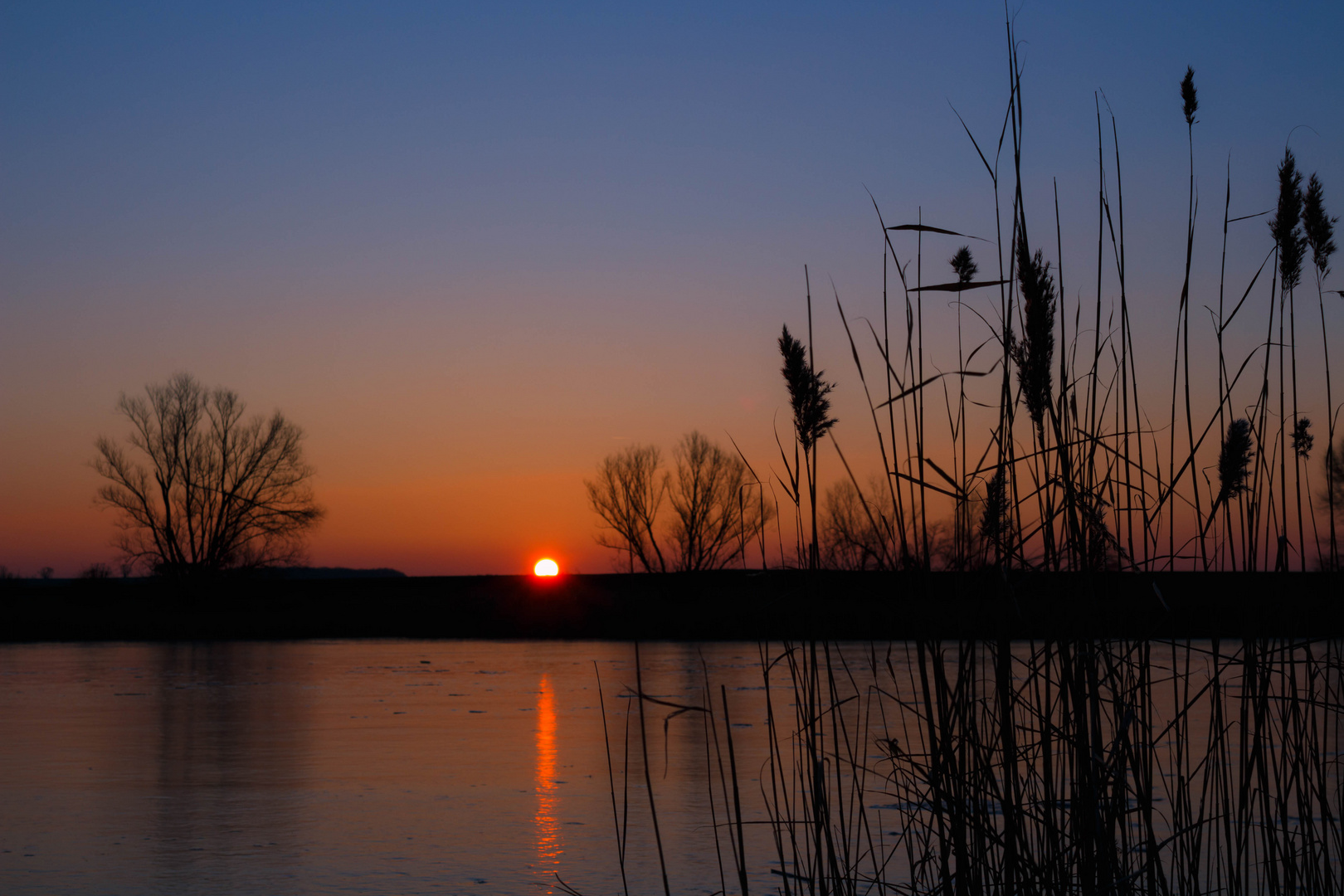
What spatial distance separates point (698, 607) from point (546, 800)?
8159 millimetres

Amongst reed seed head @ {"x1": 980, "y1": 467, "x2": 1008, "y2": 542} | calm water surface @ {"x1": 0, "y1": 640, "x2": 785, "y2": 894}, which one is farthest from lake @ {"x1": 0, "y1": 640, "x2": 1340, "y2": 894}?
reed seed head @ {"x1": 980, "y1": 467, "x2": 1008, "y2": 542}

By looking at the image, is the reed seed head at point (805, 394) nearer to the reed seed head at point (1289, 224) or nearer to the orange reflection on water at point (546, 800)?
the reed seed head at point (1289, 224)

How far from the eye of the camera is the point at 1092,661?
1662 mm

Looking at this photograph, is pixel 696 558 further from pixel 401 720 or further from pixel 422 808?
pixel 422 808

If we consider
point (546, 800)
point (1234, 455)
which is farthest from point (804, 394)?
point (546, 800)

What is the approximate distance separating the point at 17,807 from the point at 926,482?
3.84 m

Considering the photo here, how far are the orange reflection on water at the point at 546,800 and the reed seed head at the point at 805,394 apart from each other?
1.96 metres

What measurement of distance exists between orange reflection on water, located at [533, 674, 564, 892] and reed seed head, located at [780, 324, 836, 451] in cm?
196

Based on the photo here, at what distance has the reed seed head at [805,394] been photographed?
64.7 inches

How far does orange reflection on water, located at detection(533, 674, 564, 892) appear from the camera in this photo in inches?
131

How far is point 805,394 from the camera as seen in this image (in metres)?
1.65

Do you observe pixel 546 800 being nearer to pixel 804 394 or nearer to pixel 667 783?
pixel 667 783

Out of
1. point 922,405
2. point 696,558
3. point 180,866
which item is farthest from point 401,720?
point 696,558

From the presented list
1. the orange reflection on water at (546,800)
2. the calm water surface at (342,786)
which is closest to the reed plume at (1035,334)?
the calm water surface at (342,786)
